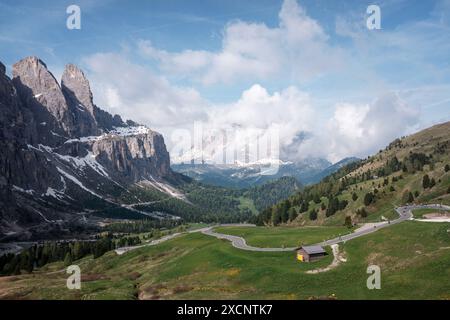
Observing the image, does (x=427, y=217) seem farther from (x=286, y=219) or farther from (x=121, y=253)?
(x=121, y=253)

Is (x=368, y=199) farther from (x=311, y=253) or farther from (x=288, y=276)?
(x=288, y=276)

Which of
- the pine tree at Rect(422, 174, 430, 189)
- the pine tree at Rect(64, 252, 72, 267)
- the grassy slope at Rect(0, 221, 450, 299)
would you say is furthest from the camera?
the pine tree at Rect(64, 252, 72, 267)

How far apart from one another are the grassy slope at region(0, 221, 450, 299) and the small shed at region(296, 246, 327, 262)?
198 centimetres

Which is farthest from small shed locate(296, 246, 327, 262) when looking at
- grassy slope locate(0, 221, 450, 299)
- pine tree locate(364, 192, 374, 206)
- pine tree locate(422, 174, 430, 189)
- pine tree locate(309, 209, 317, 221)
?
pine tree locate(309, 209, 317, 221)

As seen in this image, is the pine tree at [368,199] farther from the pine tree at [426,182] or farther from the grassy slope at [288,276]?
the grassy slope at [288,276]

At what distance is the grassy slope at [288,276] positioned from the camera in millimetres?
62906

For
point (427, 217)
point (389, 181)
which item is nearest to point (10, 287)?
point (427, 217)

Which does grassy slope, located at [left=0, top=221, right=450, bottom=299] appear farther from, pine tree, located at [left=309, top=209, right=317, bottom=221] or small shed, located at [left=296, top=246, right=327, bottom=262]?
pine tree, located at [left=309, top=209, right=317, bottom=221]

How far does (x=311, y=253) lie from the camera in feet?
275

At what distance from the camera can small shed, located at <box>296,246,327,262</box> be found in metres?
84.1

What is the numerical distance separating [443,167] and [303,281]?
418 ft

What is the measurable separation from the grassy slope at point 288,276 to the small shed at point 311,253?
198cm

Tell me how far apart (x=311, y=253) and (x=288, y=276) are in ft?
34.6

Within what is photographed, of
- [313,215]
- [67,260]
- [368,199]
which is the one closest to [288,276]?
[368,199]
